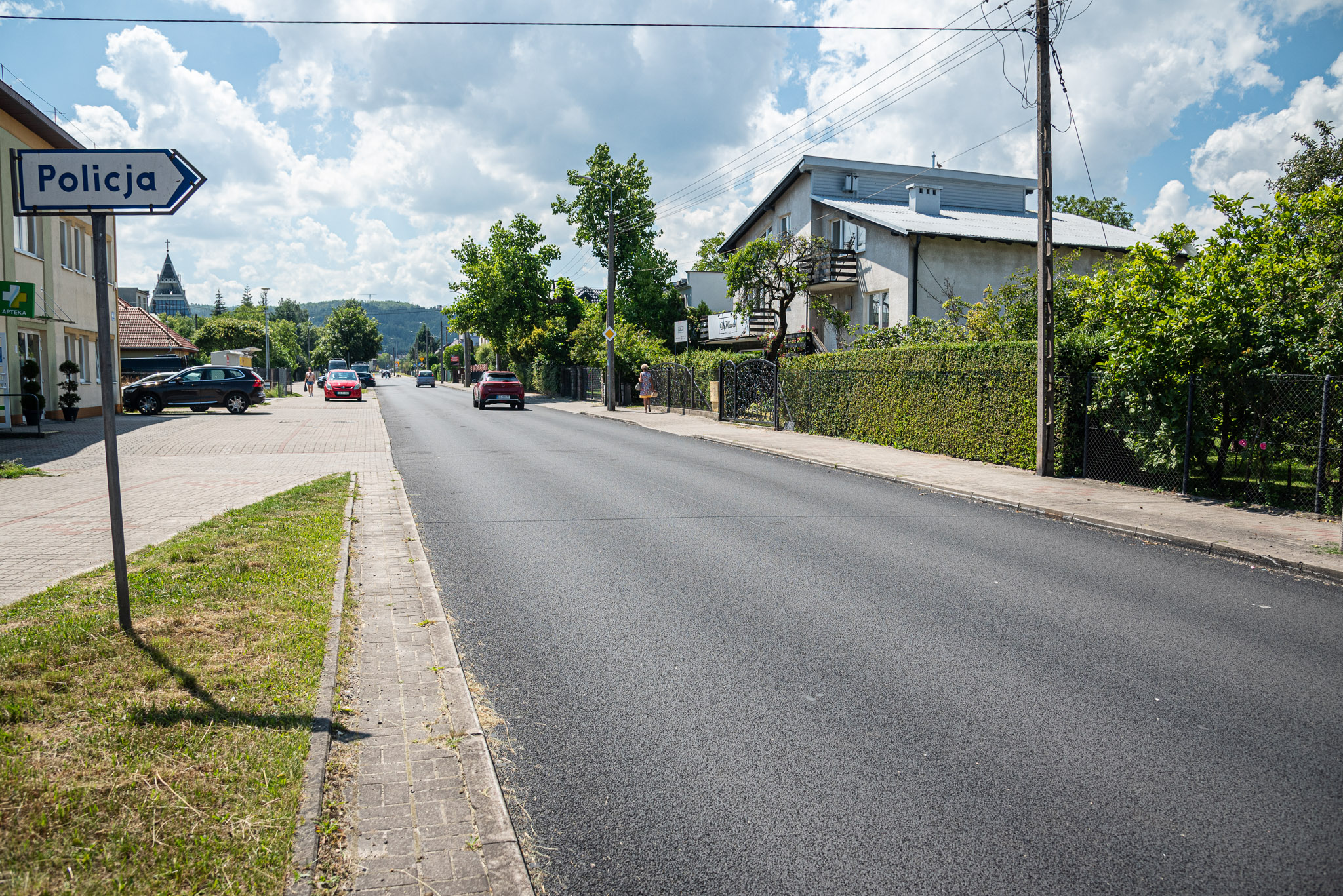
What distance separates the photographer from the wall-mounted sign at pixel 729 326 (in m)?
40.1

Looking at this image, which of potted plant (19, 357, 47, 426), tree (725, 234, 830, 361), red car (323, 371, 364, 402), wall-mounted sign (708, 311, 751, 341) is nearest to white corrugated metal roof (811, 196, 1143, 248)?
tree (725, 234, 830, 361)

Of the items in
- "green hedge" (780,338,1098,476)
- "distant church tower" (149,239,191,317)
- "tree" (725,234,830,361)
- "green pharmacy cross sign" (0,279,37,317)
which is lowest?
"green hedge" (780,338,1098,476)

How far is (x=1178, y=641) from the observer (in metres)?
5.53

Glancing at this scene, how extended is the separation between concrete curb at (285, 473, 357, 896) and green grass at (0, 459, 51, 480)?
10454mm

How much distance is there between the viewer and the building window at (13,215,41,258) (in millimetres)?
22656

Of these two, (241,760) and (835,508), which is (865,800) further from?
(835,508)

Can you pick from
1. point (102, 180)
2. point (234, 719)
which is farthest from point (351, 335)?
point (234, 719)

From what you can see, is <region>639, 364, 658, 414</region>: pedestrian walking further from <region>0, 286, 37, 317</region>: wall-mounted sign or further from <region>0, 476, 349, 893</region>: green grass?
<region>0, 476, 349, 893</region>: green grass

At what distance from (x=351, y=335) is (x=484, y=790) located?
387 feet

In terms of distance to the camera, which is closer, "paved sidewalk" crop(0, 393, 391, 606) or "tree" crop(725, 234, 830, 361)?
"paved sidewalk" crop(0, 393, 391, 606)

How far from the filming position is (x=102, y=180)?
462 centimetres

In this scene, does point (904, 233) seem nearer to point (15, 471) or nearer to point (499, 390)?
point (499, 390)

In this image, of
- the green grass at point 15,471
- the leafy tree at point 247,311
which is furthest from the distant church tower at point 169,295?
the green grass at point 15,471

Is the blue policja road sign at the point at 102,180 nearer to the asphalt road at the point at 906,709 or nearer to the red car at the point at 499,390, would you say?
the asphalt road at the point at 906,709
